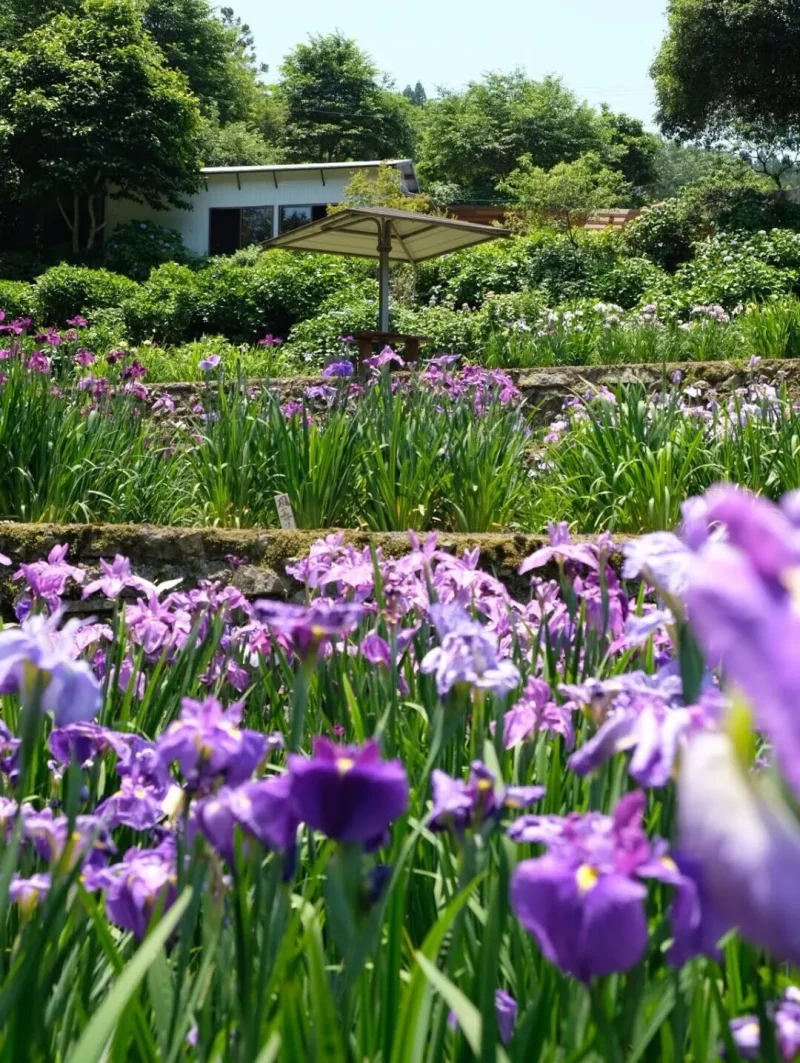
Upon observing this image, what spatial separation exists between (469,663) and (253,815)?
1.12 feet

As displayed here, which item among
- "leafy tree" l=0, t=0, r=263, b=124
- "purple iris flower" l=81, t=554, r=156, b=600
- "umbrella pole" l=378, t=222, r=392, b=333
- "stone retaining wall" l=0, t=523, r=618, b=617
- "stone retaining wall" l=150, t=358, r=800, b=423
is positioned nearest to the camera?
"purple iris flower" l=81, t=554, r=156, b=600

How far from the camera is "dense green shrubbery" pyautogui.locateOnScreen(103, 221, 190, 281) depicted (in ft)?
72.0

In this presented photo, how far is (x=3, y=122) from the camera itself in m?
23.5

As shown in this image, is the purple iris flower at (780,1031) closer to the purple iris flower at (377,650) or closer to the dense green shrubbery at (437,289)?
the purple iris flower at (377,650)

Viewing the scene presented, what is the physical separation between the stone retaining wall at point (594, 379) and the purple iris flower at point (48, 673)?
17.3 feet

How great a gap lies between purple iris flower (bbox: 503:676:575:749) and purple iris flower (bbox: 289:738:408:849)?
61cm

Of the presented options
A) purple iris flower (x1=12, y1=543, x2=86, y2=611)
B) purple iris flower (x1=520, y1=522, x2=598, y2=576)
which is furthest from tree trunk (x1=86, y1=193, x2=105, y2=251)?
purple iris flower (x1=520, y1=522, x2=598, y2=576)

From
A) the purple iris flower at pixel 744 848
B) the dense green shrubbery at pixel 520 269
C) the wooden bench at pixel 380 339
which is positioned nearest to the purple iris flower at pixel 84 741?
the purple iris flower at pixel 744 848

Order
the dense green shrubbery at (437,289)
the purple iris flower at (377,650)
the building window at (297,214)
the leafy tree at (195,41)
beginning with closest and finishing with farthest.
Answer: the purple iris flower at (377,650) < the dense green shrubbery at (437,289) < the building window at (297,214) < the leafy tree at (195,41)

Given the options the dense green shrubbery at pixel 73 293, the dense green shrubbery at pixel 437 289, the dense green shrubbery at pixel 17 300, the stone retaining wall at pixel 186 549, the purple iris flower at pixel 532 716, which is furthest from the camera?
the dense green shrubbery at pixel 17 300

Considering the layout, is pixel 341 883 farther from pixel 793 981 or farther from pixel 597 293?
pixel 597 293

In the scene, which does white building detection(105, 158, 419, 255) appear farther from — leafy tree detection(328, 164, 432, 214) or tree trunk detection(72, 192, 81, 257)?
leafy tree detection(328, 164, 432, 214)

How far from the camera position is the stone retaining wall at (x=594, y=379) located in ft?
21.2

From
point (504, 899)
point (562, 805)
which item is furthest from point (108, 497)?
point (504, 899)
